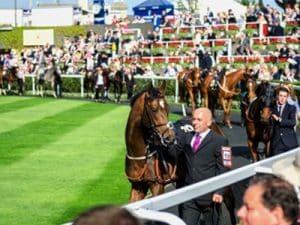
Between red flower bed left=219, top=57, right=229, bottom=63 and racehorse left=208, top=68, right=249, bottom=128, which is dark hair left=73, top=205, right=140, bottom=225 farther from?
red flower bed left=219, top=57, right=229, bottom=63

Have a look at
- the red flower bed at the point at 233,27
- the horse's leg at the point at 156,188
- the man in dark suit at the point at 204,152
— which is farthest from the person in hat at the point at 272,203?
the red flower bed at the point at 233,27

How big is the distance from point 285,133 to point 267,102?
1.62m

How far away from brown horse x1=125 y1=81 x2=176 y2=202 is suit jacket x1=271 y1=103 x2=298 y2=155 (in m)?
3.01

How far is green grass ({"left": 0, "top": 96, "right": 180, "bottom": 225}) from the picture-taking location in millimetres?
9242

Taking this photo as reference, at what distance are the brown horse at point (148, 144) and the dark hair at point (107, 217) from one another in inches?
193

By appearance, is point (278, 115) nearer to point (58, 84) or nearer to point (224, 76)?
point (224, 76)

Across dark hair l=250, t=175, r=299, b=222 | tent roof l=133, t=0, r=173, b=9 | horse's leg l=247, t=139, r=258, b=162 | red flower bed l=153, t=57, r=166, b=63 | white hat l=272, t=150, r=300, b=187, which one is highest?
tent roof l=133, t=0, r=173, b=9

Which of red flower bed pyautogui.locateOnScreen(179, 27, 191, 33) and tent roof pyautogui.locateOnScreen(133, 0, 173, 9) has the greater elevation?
tent roof pyautogui.locateOnScreen(133, 0, 173, 9)

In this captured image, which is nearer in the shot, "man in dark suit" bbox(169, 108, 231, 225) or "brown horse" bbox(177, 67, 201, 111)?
"man in dark suit" bbox(169, 108, 231, 225)

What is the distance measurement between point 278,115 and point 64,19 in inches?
2229

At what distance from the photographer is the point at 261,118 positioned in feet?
38.1

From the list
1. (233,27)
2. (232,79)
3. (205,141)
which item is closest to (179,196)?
(205,141)

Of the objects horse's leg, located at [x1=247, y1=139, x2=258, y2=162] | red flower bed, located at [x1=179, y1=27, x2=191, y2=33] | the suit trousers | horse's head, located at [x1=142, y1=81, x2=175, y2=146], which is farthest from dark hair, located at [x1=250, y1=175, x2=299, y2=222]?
red flower bed, located at [x1=179, y1=27, x2=191, y2=33]

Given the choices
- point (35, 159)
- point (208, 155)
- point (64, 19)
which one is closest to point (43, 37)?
point (64, 19)
